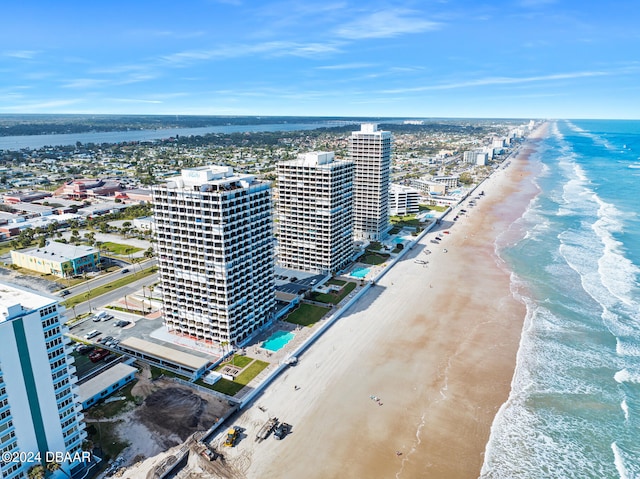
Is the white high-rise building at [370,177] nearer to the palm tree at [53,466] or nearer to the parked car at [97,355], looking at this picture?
the parked car at [97,355]

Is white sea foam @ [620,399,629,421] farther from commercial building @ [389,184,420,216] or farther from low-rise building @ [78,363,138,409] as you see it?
commercial building @ [389,184,420,216]

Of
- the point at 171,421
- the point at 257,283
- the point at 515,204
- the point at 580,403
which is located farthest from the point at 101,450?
the point at 515,204

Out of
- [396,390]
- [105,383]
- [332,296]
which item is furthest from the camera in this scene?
[332,296]

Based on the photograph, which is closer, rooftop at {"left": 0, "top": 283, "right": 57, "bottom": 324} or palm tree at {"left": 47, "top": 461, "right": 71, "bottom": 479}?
rooftop at {"left": 0, "top": 283, "right": 57, "bottom": 324}

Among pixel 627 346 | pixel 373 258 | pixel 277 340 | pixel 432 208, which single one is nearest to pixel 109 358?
pixel 277 340

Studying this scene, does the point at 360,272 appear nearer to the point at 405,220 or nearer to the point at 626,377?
the point at 626,377

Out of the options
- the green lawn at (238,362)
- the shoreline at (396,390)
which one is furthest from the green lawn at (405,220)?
the green lawn at (238,362)

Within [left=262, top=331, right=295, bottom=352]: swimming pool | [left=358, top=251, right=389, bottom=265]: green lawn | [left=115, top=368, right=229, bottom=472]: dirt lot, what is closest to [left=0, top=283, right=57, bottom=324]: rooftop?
[left=115, top=368, right=229, bottom=472]: dirt lot
